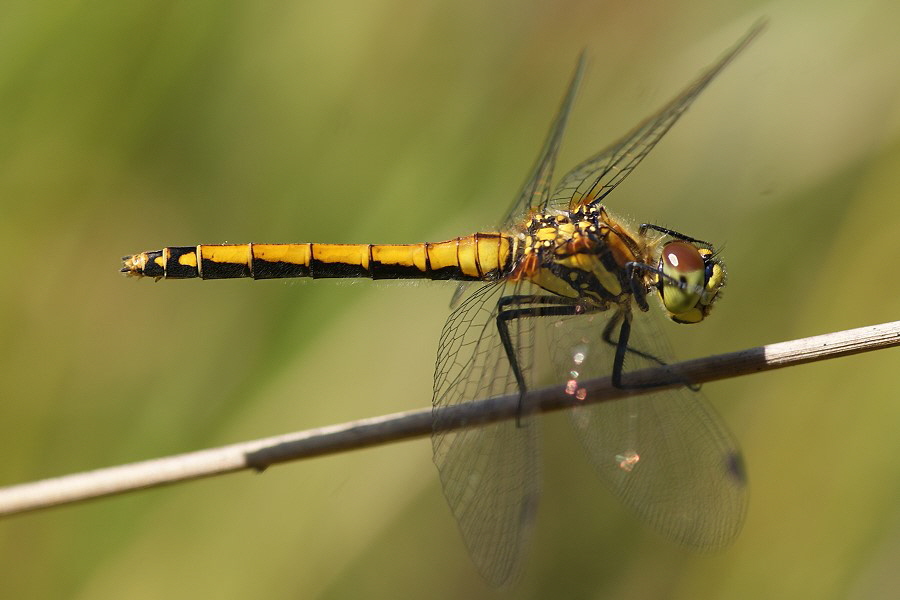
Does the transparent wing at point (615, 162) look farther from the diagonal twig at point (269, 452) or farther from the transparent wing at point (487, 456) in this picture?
the diagonal twig at point (269, 452)

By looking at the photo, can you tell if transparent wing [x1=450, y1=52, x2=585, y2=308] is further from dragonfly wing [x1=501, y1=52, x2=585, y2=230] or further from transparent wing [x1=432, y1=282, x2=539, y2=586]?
transparent wing [x1=432, y1=282, x2=539, y2=586]

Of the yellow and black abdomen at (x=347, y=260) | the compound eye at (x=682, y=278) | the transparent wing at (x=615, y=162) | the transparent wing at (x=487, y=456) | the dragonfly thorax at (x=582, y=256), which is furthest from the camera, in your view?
the yellow and black abdomen at (x=347, y=260)

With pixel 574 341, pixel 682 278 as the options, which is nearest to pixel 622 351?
pixel 574 341

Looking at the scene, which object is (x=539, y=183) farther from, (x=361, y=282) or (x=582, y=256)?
(x=361, y=282)

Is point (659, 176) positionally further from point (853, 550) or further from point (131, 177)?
point (131, 177)

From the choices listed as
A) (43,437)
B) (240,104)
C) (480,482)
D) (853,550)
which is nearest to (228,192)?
(240,104)

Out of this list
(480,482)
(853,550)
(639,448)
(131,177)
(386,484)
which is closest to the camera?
(480,482)

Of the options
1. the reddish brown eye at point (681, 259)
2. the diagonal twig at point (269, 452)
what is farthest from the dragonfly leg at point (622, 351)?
the reddish brown eye at point (681, 259)
